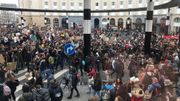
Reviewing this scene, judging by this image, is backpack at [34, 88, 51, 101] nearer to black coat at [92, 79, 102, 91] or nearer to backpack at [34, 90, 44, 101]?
backpack at [34, 90, 44, 101]

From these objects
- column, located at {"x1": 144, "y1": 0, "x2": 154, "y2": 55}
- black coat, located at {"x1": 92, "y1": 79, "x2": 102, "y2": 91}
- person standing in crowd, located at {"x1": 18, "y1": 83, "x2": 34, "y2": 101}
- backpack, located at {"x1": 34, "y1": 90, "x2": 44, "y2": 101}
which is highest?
column, located at {"x1": 144, "y1": 0, "x2": 154, "y2": 55}

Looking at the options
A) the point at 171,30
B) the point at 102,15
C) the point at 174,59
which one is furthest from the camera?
the point at 102,15

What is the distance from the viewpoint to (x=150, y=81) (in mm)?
11773

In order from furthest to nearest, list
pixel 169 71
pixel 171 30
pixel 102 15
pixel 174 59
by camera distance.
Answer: pixel 102 15
pixel 171 30
pixel 174 59
pixel 169 71

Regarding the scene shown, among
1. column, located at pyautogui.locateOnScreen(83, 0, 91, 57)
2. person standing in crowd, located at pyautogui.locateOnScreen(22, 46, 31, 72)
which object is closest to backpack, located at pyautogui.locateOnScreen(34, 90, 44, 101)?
column, located at pyautogui.locateOnScreen(83, 0, 91, 57)

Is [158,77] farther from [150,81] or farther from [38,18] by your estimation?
[38,18]

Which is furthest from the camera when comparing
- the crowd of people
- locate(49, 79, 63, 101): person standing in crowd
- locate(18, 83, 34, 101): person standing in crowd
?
locate(49, 79, 63, 101): person standing in crowd

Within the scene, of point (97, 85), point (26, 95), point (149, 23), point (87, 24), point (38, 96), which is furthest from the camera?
point (149, 23)

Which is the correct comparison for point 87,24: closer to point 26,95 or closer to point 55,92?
point 55,92

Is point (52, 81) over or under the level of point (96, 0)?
under

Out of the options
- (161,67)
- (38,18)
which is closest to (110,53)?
(161,67)

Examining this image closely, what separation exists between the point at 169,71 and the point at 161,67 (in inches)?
17.0

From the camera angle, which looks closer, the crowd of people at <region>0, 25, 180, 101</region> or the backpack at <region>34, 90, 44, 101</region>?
the backpack at <region>34, 90, 44, 101</region>

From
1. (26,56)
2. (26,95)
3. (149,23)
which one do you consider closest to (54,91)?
(26,95)
